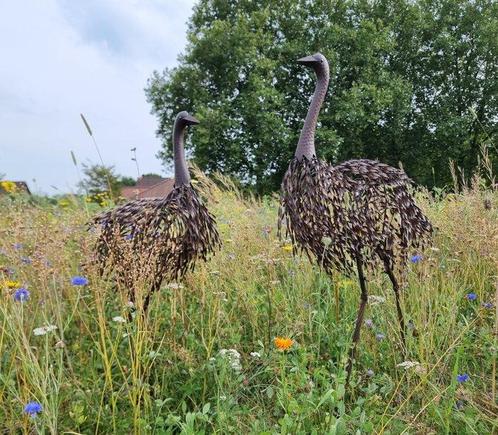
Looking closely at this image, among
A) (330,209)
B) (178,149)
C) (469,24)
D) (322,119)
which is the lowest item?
(330,209)

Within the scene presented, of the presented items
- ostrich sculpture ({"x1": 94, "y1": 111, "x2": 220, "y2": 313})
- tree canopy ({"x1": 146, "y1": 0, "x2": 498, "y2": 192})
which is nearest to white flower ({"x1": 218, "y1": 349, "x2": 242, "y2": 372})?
ostrich sculpture ({"x1": 94, "y1": 111, "x2": 220, "y2": 313})

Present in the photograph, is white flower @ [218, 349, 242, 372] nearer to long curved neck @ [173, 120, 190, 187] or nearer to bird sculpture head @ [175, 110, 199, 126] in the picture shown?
long curved neck @ [173, 120, 190, 187]

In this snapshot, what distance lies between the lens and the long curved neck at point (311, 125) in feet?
8.09

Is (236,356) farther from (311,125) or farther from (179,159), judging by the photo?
(311,125)

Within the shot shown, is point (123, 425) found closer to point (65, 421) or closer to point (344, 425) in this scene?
point (65, 421)

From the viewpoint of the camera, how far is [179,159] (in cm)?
262

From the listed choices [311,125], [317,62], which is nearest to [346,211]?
[311,125]

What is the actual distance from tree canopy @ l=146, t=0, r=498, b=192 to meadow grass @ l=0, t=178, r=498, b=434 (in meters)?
13.6

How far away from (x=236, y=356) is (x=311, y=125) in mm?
1221

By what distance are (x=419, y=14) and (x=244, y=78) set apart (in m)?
7.83

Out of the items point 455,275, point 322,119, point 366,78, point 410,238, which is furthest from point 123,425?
point 366,78

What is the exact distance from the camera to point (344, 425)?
1.88m

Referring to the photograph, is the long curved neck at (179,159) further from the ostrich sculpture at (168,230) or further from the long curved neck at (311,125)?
the long curved neck at (311,125)

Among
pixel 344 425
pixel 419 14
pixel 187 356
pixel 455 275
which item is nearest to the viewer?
pixel 344 425
